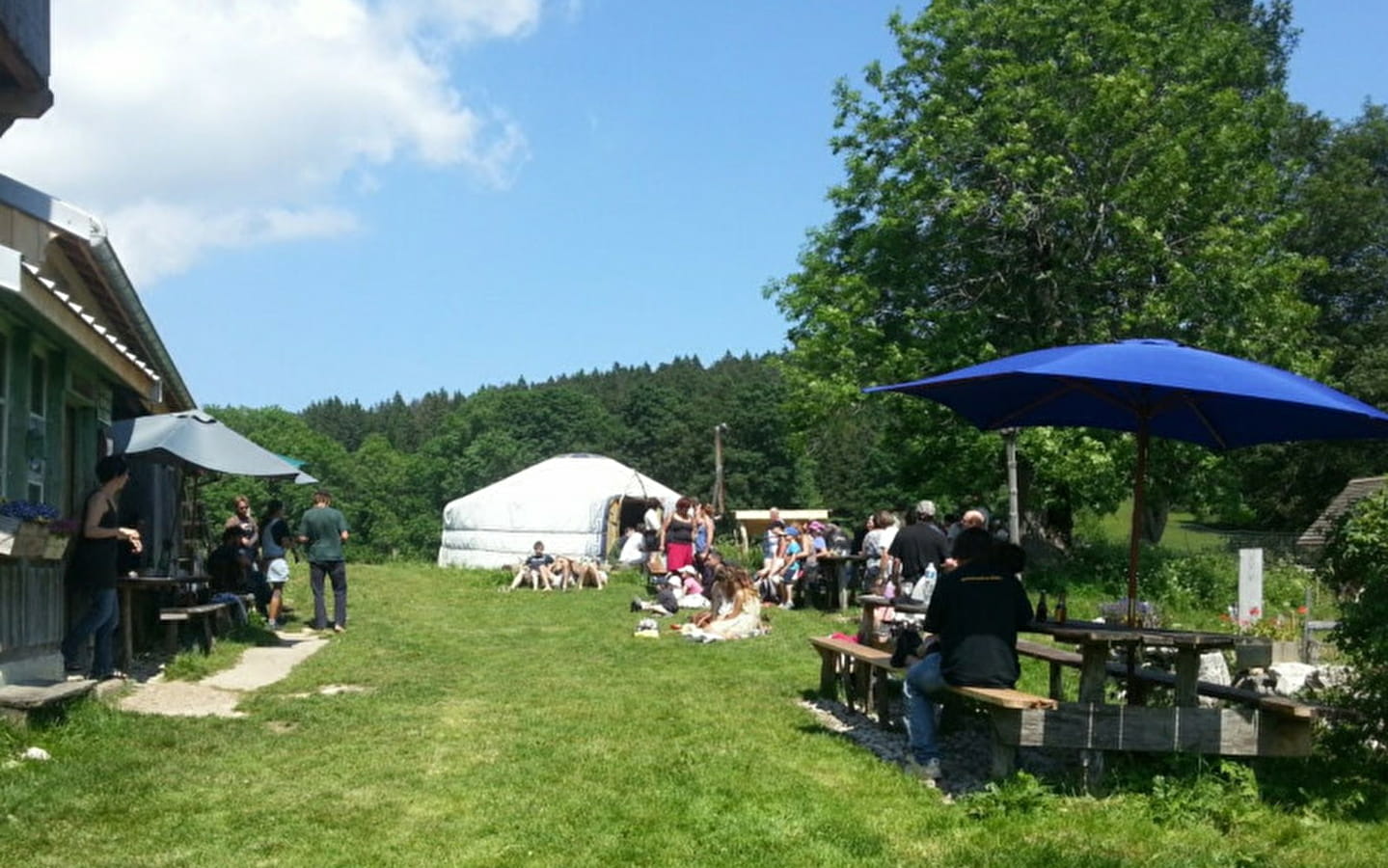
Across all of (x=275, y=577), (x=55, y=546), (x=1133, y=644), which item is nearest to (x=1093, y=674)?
(x=1133, y=644)

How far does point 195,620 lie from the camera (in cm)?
1226

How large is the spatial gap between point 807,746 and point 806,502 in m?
62.5

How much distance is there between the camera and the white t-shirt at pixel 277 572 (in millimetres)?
14836

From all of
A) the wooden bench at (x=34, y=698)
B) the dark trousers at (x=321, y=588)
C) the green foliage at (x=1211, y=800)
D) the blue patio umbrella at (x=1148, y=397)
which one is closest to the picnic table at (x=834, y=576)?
the dark trousers at (x=321, y=588)

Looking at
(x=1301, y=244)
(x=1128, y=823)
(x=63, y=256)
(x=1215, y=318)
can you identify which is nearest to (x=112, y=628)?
(x=63, y=256)

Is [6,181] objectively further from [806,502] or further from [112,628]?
[806,502]

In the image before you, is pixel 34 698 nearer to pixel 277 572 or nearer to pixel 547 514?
pixel 277 572

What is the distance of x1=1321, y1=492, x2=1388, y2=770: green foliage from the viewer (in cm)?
635

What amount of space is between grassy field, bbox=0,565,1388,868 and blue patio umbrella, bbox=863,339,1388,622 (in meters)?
1.61

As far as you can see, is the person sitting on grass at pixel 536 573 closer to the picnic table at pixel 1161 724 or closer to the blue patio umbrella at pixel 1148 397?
the blue patio umbrella at pixel 1148 397

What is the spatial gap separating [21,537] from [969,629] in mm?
5028

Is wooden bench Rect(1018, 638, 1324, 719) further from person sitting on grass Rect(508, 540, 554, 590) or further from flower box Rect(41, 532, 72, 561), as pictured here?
person sitting on grass Rect(508, 540, 554, 590)

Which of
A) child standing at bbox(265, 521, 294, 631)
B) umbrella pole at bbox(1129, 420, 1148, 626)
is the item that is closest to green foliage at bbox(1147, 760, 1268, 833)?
umbrella pole at bbox(1129, 420, 1148, 626)

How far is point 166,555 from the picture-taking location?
44.6 ft
